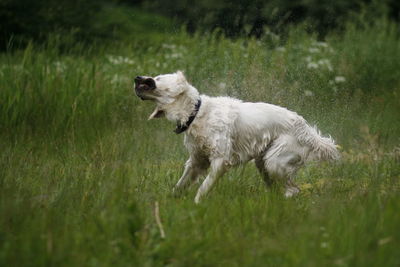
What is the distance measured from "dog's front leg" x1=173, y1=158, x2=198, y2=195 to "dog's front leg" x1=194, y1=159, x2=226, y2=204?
0.26 metres

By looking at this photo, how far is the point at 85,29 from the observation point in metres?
14.4

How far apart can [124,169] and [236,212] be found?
2.80 ft

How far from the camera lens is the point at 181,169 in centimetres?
573

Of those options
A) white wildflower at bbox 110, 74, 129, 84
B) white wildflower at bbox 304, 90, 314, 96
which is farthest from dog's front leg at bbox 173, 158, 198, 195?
white wildflower at bbox 110, 74, 129, 84

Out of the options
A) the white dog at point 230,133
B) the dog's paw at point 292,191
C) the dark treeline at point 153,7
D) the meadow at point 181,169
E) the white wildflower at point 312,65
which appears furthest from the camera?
the dark treeline at point 153,7

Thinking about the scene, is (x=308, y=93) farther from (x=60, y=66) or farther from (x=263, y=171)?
(x=60, y=66)

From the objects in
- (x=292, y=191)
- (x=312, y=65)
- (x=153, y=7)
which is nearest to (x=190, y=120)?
(x=292, y=191)

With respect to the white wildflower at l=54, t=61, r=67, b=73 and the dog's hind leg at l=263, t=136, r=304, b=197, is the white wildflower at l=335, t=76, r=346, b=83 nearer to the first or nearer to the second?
the dog's hind leg at l=263, t=136, r=304, b=197

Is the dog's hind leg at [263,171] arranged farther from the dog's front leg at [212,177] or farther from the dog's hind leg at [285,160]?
the dog's front leg at [212,177]

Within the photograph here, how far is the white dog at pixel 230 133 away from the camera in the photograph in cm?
508

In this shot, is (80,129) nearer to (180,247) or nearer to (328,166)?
(328,166)

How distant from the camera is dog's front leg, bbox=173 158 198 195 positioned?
5.09 m

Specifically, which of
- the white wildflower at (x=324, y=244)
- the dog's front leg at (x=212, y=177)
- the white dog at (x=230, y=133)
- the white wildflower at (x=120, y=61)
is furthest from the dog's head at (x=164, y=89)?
the white wildflower at (x=120, y=61)

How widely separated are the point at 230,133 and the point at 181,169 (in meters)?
0.80
